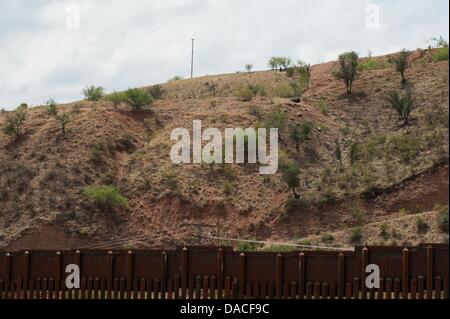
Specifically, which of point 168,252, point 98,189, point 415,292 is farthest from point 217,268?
point 98,189

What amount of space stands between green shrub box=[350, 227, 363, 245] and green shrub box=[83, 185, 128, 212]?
12.1 meters

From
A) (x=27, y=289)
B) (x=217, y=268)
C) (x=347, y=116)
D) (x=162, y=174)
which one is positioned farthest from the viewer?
(x=347, y=116)

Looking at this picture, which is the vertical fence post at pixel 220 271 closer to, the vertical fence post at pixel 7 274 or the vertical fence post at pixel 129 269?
the vertical fence post at pixel 129 269

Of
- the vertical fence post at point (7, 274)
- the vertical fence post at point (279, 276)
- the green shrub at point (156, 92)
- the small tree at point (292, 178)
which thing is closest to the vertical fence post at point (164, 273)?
the vertical fence post at point (279, 276)

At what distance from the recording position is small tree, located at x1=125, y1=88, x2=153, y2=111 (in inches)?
2156

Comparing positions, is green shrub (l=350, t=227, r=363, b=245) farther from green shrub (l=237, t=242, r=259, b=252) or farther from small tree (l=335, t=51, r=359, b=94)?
small tree (l=335, t=51, r=359, b=94)

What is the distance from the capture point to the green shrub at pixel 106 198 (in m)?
43.6

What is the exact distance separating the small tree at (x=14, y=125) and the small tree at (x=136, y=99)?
6.28 metres

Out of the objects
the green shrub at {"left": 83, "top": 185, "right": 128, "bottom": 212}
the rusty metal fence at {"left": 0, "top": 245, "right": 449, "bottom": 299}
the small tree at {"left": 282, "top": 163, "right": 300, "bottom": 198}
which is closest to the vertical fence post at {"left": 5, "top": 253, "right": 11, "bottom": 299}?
the rusty metal fence at {"left": 0, "top": 245, "right": 449, "bottom": 299}

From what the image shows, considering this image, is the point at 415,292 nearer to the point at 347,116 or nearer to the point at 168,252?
the point at 168,252

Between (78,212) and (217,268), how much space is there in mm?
21047

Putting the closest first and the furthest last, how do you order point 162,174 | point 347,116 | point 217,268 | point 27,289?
point 217,268
point 27,289
point 162,174
point 347,116

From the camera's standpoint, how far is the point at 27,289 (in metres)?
25.5

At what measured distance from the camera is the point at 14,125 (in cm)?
5238
